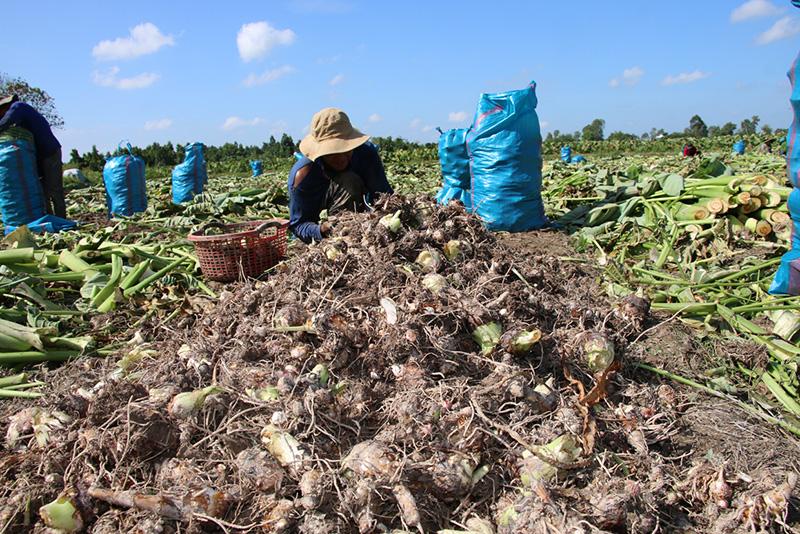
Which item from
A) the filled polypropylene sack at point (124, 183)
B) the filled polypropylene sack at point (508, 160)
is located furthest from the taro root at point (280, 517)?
the filled polypropylene sack at point (124, 183)

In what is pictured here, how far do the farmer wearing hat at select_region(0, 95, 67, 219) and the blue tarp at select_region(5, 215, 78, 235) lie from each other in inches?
18.2

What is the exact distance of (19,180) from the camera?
6.94 metres

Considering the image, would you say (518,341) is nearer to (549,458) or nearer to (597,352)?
(597,352)

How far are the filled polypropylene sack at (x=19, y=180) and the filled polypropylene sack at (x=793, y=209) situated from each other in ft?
27.1

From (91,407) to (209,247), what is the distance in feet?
5.84

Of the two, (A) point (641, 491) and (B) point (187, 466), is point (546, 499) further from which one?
(B) point (187, 466)

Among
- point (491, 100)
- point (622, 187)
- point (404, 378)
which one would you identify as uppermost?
point (491, 100)

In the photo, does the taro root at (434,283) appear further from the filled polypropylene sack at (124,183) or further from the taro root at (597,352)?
the filled polypropylene sack at (124,183)

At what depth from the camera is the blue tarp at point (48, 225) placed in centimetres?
682

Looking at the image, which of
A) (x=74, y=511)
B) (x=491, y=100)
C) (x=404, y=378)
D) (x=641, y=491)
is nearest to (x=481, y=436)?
(x=404, y=378)

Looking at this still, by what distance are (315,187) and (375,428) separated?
2.25 metres

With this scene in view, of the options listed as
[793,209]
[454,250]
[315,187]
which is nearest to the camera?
[454,250]

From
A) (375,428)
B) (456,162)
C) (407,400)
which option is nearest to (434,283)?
(407,400)

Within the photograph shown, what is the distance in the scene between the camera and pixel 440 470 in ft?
5.88
